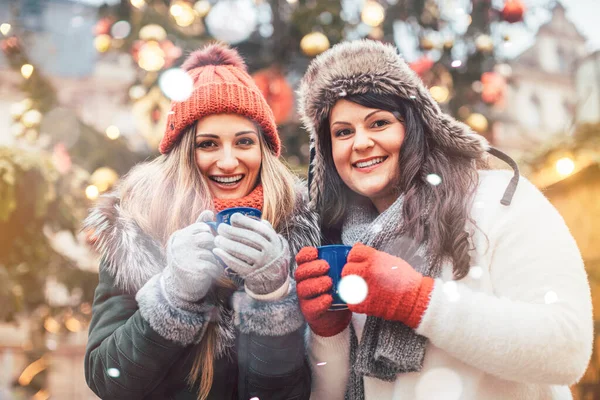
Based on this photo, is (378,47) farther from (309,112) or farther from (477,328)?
(477,328)

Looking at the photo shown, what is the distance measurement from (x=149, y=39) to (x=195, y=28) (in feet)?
2.37

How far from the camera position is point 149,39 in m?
3.04

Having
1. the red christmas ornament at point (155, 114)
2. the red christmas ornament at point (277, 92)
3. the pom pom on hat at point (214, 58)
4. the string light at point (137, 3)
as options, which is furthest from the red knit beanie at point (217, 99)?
the string light at point (137, 3)

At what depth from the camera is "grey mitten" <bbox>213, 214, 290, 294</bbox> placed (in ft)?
4.04

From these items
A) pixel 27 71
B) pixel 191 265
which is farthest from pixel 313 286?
pixel 27 71

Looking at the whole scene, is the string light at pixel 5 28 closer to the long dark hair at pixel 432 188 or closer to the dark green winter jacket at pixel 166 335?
the dark green winter jacket at pixel 166 335

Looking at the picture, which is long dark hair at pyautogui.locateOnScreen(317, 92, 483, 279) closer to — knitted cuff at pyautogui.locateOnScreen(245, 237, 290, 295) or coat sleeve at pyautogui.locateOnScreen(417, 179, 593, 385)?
coat sleeve at pyautogui.locateOnScreen(417, 179, 593, 385)

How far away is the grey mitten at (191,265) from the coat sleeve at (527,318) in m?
0.51

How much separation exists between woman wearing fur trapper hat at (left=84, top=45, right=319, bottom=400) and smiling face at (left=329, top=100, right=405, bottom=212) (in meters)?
0.23

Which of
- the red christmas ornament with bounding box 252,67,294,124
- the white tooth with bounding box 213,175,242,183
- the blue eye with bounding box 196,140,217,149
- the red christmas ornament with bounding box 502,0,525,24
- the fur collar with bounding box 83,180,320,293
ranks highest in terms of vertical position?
the red christmas ornament with bounding box 502,0,525,24

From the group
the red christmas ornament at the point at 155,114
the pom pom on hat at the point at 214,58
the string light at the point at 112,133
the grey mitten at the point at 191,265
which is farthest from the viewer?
the string light at the point at 112,133

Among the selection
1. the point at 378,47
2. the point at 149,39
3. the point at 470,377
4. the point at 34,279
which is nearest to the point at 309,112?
the point at 378,47

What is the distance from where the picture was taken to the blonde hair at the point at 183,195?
151 centimetres

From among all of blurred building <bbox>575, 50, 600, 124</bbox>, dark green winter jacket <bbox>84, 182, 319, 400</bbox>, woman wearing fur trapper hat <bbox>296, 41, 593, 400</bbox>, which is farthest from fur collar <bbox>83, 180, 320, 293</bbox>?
blurred building <bbox>575, 50, 600, 124</bbox>
